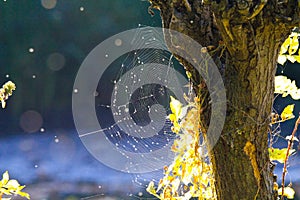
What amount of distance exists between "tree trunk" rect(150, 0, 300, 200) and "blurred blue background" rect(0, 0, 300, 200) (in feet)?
7.97

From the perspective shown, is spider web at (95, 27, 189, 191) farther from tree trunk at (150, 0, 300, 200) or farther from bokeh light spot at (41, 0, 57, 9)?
bokeh light spot at (41, 0, 57, 9)

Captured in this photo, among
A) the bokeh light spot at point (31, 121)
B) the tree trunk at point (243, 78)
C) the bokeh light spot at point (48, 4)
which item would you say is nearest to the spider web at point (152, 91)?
the tree trunk at point (243, 78)

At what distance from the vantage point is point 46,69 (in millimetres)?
3662

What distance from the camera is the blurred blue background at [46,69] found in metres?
3.09

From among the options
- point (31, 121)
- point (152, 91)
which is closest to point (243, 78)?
point (152, 91)

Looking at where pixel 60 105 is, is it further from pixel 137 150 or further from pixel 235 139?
pixel 235 139

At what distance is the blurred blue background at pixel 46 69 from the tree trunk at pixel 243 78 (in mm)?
2429

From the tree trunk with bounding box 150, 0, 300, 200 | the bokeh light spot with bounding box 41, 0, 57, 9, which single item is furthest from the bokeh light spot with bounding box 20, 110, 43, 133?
the tree trunk with bounding box 150, 0, 300, 200

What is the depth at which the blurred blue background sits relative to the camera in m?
3.09

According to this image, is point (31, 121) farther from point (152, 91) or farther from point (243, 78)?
point (243, 78)

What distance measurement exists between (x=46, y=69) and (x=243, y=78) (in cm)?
328

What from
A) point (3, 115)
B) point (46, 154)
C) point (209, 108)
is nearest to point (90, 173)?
point (46, 154)

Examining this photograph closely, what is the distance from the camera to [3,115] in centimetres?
359

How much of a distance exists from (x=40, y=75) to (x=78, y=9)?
2.07 ft
